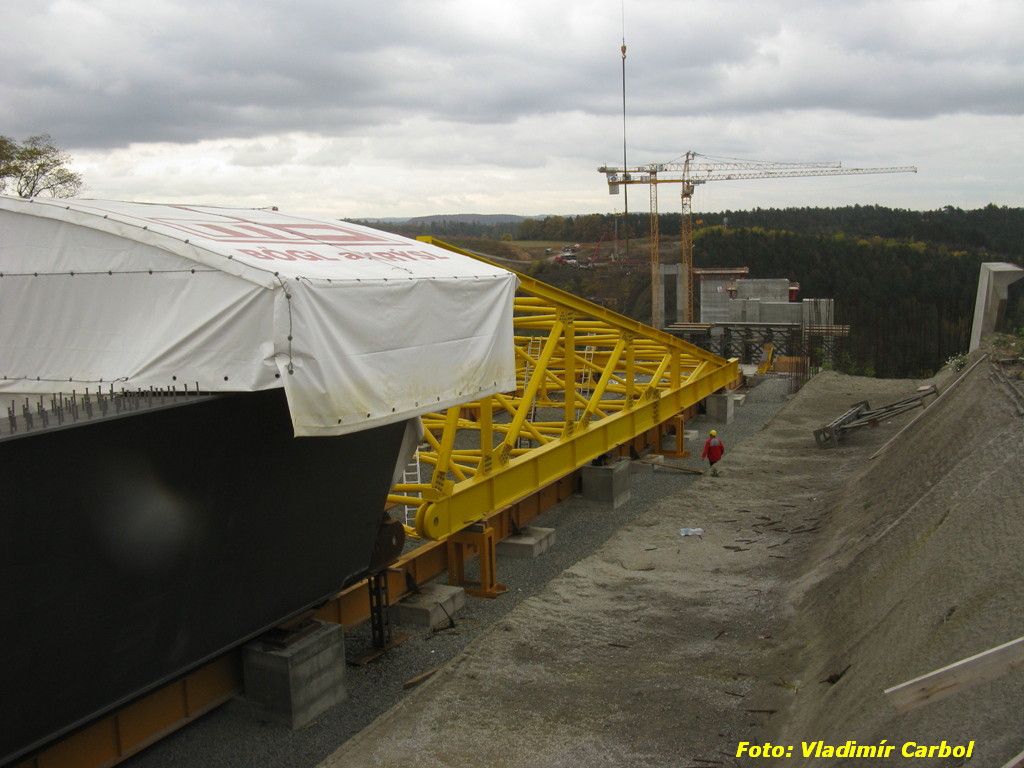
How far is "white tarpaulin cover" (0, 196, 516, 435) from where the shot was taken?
634 cm

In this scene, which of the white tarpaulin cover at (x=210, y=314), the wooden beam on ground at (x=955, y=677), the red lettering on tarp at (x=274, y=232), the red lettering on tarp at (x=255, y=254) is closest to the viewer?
the wooden beam on ground at (x=955, y=677)

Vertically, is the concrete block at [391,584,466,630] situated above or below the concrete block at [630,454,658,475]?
above

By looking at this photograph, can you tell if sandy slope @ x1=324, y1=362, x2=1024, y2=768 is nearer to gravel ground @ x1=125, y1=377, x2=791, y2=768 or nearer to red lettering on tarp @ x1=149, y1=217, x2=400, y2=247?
gravel ground @ x1=125, y1=377, x2=791, y2=768

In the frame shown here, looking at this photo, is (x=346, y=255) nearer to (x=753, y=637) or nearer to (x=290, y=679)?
(x=290, y=679)

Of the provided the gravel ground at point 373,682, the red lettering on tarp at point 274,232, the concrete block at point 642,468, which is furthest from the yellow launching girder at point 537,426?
the red lettering on tarp at point 274,232

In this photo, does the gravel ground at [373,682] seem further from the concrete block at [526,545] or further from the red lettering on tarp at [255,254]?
the red lettering on tarp at [255,254]

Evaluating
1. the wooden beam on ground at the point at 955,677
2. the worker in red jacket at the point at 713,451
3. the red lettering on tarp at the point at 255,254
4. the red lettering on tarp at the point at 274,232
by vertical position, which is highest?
the red lettering on tarp at the point at 274,232

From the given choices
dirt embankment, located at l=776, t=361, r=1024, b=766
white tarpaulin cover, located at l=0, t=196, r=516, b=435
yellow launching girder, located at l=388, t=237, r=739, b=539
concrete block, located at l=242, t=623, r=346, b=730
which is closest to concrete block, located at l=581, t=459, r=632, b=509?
yellow launching girder, located at l=388, t=237, r=739, b=539

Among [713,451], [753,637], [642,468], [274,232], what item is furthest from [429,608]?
[642,468]

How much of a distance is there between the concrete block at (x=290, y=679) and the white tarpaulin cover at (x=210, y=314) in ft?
7.58

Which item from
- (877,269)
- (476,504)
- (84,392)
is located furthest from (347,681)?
(877,269)

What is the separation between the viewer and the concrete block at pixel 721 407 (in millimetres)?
23047

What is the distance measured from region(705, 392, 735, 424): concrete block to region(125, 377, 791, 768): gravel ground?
8.68 m

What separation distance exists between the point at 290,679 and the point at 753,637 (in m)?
4.78
